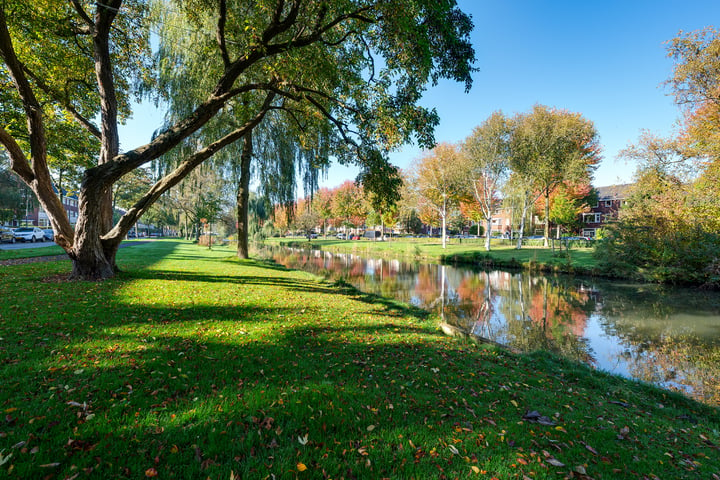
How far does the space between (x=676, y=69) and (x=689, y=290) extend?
1141cm

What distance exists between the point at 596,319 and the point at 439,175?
23873mm

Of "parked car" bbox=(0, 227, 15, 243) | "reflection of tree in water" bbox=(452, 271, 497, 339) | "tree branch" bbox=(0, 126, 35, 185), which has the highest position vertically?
"tree branch" bbox=(0, 126, 35, 185)

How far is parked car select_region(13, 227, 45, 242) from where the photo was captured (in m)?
25.5

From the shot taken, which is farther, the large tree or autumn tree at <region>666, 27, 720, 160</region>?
autumn tree at <region>666, 27, 720, 160</region>

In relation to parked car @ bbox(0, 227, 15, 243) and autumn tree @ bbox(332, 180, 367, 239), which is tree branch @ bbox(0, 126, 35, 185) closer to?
parked car @ bbox(0, 227, 15, 243)

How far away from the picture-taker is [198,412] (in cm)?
275

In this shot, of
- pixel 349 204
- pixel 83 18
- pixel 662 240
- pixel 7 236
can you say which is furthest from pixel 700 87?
pixel 7 236

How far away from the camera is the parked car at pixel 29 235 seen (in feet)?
83.5

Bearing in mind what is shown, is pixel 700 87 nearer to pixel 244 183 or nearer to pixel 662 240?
pixel 662 240

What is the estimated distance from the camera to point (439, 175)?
106ft

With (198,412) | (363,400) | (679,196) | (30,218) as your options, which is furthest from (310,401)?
(30,218)

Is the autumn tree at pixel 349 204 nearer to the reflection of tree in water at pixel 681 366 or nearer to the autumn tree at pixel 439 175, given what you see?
the autumn tree at pixel 439 175

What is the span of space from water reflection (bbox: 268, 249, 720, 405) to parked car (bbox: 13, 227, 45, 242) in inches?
1165

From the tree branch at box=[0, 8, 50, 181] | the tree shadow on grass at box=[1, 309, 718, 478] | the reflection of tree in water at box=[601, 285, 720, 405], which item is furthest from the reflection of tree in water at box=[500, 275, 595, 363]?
the tree branch at box=[0, 8, 50, 181]
